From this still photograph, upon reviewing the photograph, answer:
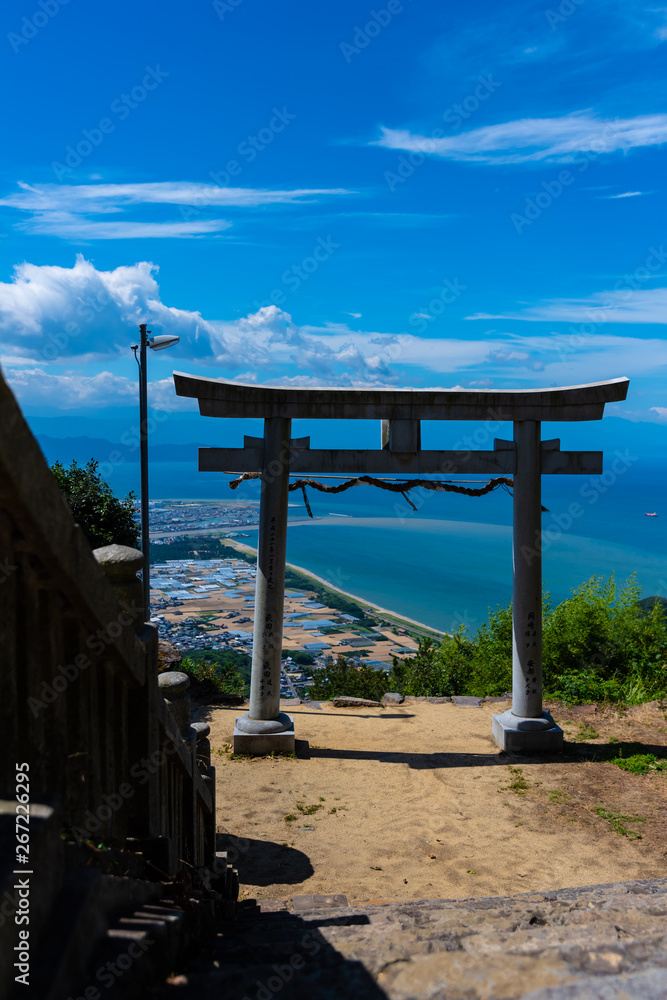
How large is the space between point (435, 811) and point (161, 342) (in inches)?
298

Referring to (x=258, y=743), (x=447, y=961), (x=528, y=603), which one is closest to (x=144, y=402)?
(x=258, y=743)

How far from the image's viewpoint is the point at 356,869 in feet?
18.2

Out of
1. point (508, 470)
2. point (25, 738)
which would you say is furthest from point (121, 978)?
point (508, 470)

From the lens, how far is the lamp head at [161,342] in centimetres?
1031

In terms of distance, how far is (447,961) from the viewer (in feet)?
6.80

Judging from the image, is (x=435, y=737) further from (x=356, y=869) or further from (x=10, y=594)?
(x=10, y=594)

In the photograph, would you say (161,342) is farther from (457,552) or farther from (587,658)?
(457,552)

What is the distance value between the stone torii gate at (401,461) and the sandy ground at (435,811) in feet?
1.67

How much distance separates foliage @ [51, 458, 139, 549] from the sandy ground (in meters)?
3.45

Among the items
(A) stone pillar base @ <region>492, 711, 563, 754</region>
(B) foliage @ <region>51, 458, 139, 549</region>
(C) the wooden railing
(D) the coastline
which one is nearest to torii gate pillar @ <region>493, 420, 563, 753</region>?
(A) stone pillar base @ <region>492, 711, 563, 754</region>

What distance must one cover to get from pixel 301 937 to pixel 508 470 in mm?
6218

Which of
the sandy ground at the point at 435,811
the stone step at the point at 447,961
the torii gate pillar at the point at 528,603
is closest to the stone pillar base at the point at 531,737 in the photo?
the torii gate pillar at the point at 528,603

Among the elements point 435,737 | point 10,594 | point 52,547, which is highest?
point 52,547

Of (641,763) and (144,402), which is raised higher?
(144,402)
